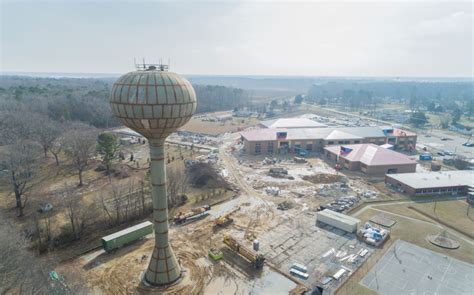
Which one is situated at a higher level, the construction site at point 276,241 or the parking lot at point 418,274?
the construction site at point 276,241

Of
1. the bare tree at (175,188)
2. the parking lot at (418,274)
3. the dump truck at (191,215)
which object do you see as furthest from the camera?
the bare tree at (175,188)

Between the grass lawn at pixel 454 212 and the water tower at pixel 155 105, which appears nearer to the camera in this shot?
the water tower at pixel 155 105

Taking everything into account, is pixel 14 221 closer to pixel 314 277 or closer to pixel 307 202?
pixel 314 277

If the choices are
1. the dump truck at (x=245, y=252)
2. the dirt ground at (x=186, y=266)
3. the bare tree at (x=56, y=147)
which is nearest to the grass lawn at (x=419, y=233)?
the dirt ground at (x=186, y=266)

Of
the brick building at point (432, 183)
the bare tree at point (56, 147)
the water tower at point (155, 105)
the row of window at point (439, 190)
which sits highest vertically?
the water tower at point (155, 105)

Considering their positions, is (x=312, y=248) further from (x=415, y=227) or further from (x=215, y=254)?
(x=415, y=227)

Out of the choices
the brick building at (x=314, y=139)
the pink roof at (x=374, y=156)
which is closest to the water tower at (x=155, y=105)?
the pink roof at (x=374, y=156)

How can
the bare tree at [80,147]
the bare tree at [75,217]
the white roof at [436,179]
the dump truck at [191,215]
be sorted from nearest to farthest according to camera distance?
the bare tree at [75,217] → the dump truck at [191,215] → the white roof at [436,179] → the bare tree at [80,147]

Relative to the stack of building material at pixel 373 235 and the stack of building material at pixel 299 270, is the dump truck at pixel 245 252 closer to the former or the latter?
the stack of building material at pixel 299 270

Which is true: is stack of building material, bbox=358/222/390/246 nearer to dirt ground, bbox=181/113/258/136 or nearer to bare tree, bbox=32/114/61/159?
bare tree, bbox=32/114/61/159

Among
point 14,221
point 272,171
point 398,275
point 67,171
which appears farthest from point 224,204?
point 67,171
